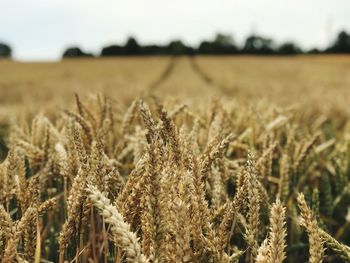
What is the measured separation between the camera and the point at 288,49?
3027 inches

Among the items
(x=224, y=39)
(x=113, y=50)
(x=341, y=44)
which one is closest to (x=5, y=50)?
(x=113, y=50)

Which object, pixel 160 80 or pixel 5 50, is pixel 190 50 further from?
pixel 160 80

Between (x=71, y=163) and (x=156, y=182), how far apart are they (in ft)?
1.54

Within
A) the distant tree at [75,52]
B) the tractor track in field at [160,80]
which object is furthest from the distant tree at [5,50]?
the tractor track in field at [160,80]

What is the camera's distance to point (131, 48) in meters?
74.1

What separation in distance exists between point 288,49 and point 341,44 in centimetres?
838

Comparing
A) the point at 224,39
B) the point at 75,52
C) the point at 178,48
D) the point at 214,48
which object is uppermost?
the point at 224,39

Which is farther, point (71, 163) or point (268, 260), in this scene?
point (71, 163)

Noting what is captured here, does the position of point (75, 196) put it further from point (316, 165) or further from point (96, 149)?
point (316, 165)

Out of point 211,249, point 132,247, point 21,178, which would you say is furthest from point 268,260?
point 21,178

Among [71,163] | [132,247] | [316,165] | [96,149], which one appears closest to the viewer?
[132,247]

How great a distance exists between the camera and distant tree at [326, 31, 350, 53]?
70.6 meters

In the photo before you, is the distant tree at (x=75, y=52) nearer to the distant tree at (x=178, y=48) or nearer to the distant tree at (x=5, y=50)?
the distant tree at (x=5, y=50)

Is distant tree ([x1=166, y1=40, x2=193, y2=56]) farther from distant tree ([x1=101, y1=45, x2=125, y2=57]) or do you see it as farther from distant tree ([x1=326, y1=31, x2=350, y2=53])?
distant tree ([x1=326, y1=31, x2=350, y2=53])
